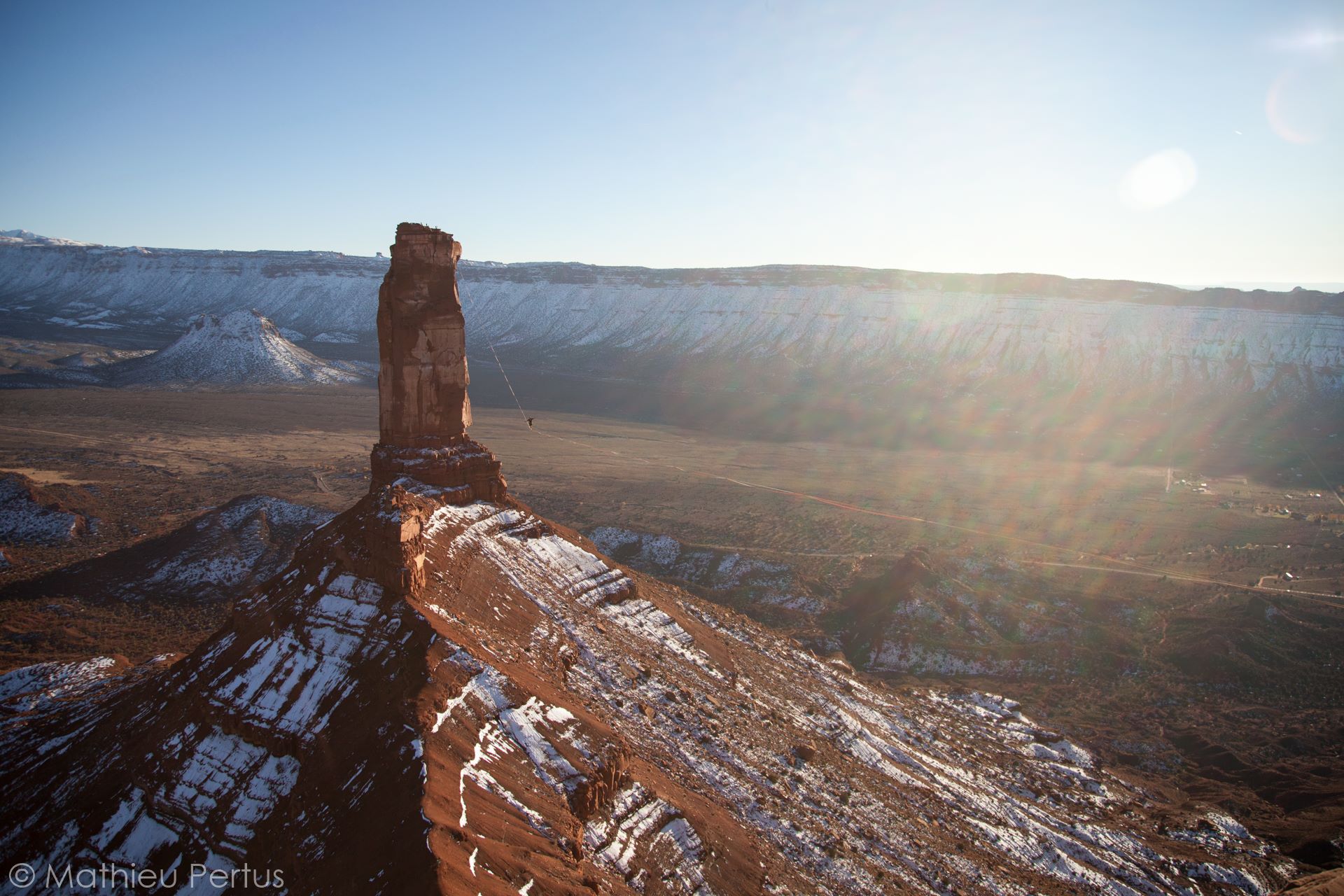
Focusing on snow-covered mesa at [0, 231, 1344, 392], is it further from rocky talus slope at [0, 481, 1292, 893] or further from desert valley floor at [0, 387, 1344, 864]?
rocky talus slope at [0, 481, 1292, 893]

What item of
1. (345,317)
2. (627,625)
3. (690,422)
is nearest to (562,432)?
(690,422)

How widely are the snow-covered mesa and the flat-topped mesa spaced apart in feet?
267

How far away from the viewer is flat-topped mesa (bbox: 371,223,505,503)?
19.5 meters

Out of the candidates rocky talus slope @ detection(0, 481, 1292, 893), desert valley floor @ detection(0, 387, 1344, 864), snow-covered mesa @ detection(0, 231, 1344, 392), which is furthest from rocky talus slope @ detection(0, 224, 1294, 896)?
snow-covered mesa @ detection(0, 231, 1344, 392)

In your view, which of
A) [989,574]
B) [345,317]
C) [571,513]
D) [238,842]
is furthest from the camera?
[345,317]

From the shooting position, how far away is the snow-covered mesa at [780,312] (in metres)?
87.1

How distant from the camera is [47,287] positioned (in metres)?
158

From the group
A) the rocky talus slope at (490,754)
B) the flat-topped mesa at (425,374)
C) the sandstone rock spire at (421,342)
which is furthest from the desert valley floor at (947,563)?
the sandstone rock spire at (421,342)

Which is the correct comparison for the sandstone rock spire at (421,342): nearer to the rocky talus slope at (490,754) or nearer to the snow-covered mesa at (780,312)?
the rocky talus slope at (490,754)

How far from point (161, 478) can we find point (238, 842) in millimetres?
43172

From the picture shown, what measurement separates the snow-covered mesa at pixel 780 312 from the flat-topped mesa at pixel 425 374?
8130cm

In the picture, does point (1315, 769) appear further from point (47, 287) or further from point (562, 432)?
point (47, 287)

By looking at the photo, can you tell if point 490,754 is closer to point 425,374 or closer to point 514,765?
point 514,765

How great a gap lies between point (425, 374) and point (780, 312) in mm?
97760
